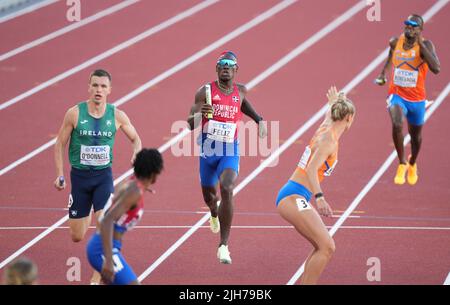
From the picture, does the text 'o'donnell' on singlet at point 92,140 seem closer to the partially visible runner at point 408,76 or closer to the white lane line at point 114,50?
the partially visible runner at point 408,76

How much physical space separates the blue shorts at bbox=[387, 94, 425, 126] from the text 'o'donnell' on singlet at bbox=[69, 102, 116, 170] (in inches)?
164

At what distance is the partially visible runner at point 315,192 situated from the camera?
25.7ft

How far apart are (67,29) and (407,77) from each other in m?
9.05

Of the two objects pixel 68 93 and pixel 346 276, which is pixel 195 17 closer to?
pixel 68 93

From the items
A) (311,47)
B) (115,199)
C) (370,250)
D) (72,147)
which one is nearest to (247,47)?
(311,47)

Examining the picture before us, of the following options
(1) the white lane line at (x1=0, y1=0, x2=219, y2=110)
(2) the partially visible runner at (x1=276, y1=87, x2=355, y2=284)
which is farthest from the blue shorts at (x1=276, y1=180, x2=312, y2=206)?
(1) the white lane line at (x1=0, y1=0, x2=219, y2=110)

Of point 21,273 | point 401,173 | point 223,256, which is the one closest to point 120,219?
point 21,273

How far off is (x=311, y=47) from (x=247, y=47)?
1.27 metres


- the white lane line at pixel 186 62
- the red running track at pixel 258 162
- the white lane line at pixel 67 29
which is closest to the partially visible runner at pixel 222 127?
the red running track at pixel 258 162

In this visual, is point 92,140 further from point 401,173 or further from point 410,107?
point 401,173

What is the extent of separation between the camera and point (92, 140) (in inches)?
346

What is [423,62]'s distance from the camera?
37.6 ft

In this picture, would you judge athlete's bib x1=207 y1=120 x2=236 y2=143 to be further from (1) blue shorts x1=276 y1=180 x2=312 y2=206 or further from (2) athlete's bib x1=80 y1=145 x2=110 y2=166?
(1) blue shorts x1=276 y1=180 x2=312 y2=206

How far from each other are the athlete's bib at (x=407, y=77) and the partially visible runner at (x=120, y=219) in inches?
217
